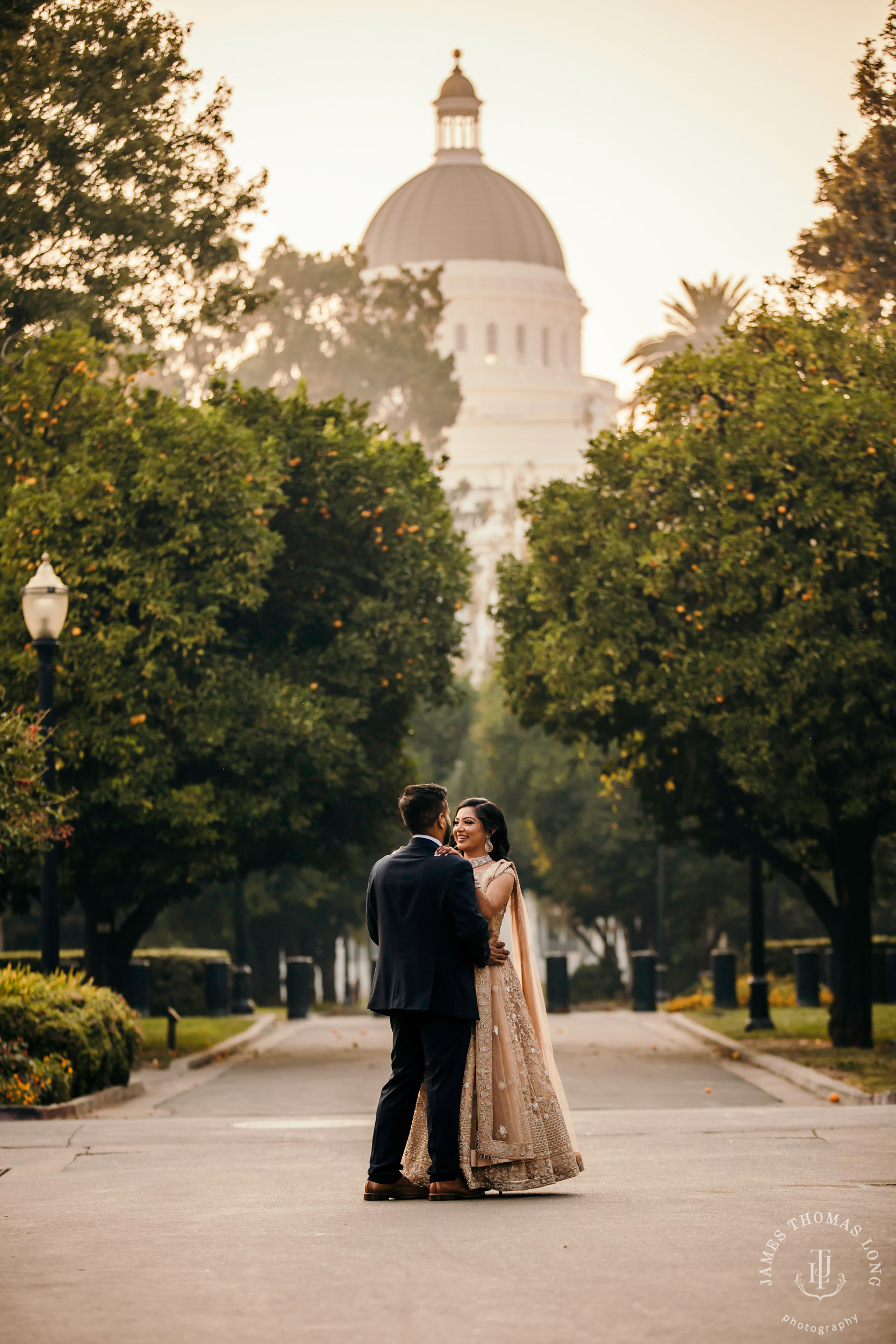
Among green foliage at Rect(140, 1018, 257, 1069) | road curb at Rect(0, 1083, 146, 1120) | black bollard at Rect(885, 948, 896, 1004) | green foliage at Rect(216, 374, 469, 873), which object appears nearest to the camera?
road curb at Rect(0, 1083, 146, 1120)

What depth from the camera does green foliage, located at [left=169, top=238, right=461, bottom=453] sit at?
60156 mm

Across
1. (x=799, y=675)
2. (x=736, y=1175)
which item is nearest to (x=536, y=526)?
(x=799, y=675)

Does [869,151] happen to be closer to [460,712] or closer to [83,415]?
[83,415]

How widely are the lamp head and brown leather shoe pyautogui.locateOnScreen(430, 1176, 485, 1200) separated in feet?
33.0

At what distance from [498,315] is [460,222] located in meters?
6.38

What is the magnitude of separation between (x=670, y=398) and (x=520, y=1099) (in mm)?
16048

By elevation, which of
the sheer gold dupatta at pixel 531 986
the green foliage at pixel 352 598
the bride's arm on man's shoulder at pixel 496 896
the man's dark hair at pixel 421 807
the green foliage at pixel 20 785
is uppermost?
the green foliage at pixel 352 598

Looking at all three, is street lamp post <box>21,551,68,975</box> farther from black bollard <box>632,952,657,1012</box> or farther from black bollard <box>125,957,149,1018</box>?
black bollard <box>632,952,657,1012</box>

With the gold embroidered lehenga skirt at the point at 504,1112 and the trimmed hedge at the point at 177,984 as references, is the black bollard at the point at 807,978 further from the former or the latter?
the gold embroidered lehenga skirt at the point at 504,1112

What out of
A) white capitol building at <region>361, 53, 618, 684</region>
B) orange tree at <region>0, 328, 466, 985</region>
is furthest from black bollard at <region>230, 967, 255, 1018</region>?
white capitol building at <region>361, 53, 618, 684</region>

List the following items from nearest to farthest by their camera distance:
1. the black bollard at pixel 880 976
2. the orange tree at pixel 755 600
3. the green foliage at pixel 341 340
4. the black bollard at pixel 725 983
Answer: the orange tree at pixel 755 600
the black bollard at pixel 725 983
the black bollard at pixel 880 976
the green foliage at pixel 341 340

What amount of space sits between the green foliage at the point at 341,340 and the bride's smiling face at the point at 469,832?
2003 inches

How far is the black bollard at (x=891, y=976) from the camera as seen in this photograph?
32406 mm

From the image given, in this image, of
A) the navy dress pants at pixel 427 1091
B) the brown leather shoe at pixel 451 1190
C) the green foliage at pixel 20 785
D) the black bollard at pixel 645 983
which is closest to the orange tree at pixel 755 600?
the green foliage at pixel 20 785
